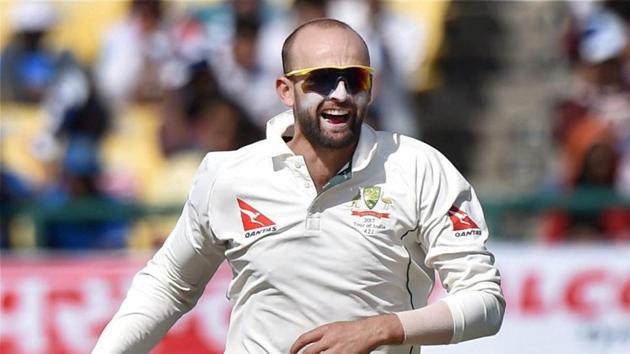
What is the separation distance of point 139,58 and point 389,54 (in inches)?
78.0

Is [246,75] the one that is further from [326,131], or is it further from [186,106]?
[326,131]

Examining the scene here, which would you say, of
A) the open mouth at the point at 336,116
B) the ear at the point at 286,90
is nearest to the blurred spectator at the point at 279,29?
the ear at the point at 286,90

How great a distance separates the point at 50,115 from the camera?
10.2 m

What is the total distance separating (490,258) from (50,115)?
6955 mm

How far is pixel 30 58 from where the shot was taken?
1061 cm

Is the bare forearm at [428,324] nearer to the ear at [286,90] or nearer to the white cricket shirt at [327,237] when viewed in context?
the white cricket shirt at [327,237]

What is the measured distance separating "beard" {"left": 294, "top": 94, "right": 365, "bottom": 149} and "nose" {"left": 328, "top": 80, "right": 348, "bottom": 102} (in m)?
0.06

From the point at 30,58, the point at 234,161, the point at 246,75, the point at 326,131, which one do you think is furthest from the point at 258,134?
the point at 326,131

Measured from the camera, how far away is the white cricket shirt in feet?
12.4

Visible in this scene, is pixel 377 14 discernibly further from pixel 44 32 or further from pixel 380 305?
pixel 380 305

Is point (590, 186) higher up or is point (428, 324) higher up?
point (428, 324)

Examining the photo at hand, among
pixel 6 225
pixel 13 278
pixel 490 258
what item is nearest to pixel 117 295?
pixel 13 278

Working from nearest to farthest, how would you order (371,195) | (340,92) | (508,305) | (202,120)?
(340,92)
(371,195)
(508,305)
(202,120)

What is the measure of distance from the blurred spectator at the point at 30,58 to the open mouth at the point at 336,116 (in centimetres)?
693
